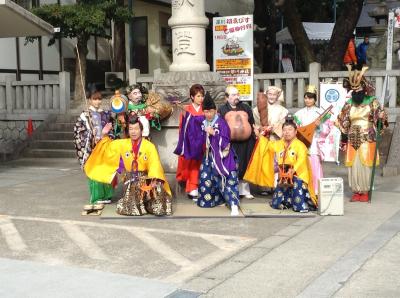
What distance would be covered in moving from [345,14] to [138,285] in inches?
468

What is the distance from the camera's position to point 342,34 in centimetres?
1434

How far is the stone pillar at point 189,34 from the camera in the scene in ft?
26.0

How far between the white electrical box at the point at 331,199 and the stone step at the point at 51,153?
7.62m

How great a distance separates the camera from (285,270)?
457 cm

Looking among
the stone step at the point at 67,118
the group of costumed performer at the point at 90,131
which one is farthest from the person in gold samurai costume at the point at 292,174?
the stone step at the point at 67,118

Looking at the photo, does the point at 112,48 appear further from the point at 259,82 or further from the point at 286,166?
the point at 286,166

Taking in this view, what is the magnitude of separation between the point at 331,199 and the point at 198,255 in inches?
88.3

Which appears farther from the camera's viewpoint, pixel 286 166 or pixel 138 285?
pixel 286 166

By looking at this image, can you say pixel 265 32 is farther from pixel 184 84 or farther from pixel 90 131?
pixel 90 131

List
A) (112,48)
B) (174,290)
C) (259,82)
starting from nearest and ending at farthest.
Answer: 1. (174,290)
2. (259,82)
3. (112,48)

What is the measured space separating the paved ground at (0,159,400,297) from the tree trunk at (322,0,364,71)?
25.5 feet

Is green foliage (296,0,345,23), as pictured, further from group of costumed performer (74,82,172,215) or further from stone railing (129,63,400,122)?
group of costumed performer (74,82,172,215)

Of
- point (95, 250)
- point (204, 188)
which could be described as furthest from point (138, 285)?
point (204, 188)

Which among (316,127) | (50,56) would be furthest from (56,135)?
(316,127)
